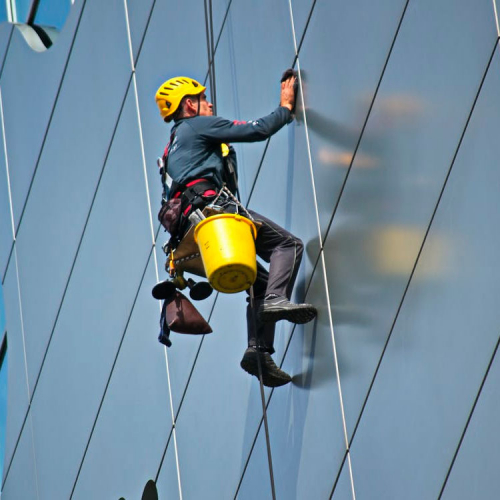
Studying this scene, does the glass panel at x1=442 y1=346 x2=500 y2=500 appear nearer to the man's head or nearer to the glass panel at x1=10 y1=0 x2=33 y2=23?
the man's head

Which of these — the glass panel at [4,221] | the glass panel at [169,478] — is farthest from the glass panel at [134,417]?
the glass panel at [4,221]

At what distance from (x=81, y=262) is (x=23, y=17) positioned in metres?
3.69

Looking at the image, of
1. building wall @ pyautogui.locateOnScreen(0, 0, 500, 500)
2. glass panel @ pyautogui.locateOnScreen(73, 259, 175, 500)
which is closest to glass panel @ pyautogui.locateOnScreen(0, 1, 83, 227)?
building wall @ pyautogui.locateOnScreen(0, 0, 500, 500)

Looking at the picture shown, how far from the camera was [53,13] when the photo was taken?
561 inches

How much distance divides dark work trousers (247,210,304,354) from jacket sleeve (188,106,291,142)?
468 millimetres

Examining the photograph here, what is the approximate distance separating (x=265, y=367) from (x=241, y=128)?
147cm

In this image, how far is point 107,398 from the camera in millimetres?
11758

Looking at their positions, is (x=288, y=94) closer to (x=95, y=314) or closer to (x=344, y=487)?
(x=344, y=487)

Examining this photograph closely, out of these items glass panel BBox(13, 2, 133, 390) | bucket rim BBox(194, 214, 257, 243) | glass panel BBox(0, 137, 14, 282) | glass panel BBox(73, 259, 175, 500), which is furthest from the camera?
glass panel BBox(0, 137, 14, 282)

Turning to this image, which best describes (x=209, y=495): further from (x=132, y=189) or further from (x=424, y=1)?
(x=424, y=1)

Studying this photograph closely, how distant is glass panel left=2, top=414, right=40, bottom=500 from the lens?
515 inches

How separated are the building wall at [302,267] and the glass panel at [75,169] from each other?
0.09ft

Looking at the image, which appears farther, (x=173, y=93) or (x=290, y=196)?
(x=290, y=196)

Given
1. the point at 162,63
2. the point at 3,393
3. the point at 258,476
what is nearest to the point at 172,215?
the point at 258,476
